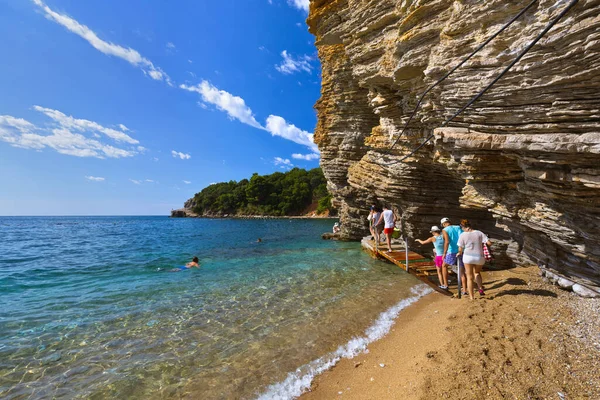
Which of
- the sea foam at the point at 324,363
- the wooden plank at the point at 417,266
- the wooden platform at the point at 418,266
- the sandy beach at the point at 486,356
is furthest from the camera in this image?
the wooden platform at the point at 418,266

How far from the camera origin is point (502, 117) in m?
7.01

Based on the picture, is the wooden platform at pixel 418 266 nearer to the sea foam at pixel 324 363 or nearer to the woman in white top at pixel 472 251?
the woman in white top at pixel 472 251

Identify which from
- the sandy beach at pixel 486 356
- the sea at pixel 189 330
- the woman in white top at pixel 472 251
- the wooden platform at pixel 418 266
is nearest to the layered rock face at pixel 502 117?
the woman in white top at pixel 472 251

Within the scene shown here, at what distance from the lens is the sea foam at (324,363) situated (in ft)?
15.0

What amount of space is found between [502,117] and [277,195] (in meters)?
93.8

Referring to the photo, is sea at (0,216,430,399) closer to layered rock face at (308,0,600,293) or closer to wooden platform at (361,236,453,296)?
wooden platform at (361,236,453,296)

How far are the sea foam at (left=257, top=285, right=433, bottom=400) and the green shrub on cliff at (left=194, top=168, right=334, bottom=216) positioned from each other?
77.2 meters

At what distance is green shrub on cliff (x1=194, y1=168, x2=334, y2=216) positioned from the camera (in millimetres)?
94750

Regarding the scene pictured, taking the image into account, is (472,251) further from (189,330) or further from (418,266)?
(189,330)

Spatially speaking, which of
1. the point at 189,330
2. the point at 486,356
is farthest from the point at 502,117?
the point at 189,330

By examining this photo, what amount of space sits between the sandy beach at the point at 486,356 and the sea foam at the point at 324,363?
168 millimetres

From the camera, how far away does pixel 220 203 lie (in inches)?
4392

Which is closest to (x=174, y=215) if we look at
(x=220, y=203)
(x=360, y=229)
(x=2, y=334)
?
(x=220, y=203)

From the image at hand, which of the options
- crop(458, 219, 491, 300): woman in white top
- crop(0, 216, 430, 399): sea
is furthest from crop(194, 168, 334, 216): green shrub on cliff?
crop(458, 219, 491, 300): woman in white top
